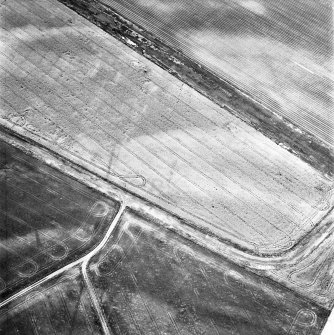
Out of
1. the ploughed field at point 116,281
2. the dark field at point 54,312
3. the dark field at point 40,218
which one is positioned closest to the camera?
the dark field at point 54,312

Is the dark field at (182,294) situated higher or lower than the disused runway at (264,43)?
lower

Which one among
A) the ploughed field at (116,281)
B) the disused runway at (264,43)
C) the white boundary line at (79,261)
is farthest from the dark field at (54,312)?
the disused runway at (264,43)

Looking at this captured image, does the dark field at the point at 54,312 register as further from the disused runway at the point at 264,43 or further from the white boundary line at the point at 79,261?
the disused runway at the point at 264,43

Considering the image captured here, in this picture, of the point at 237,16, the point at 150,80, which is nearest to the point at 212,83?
the point at 150,80

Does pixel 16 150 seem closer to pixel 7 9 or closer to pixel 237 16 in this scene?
pixel 7 9

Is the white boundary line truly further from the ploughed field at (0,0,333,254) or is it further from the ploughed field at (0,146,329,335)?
the ploughed field at (0,0,333,254)

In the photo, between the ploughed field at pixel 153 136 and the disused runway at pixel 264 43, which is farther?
the disused runway at pixel 264 43
